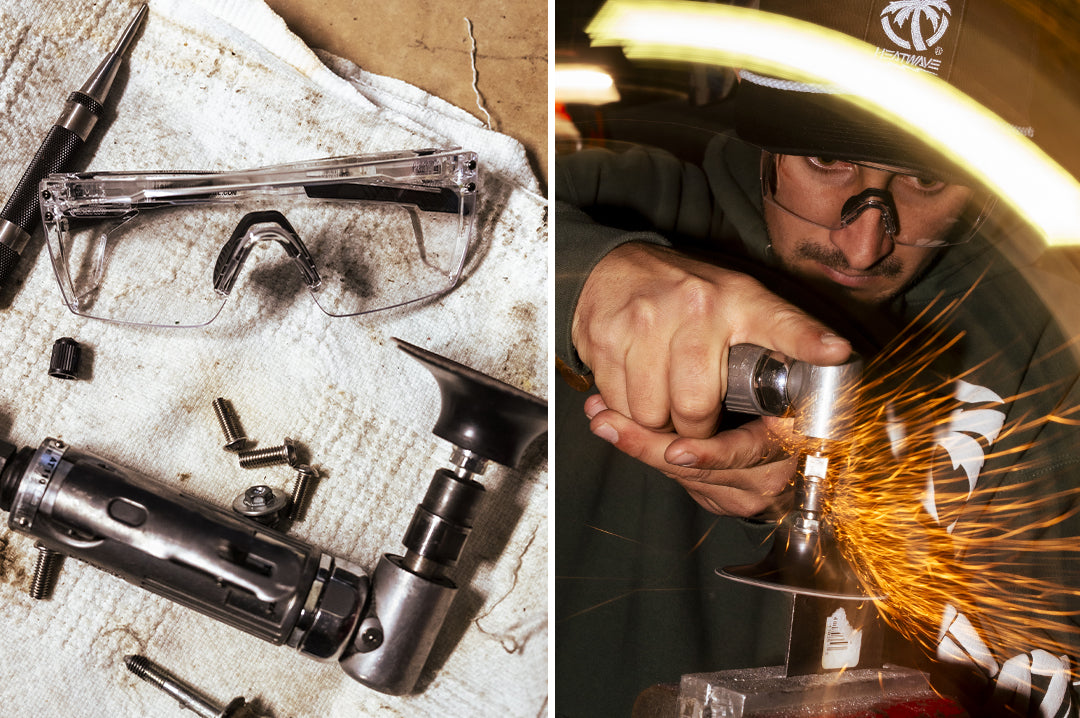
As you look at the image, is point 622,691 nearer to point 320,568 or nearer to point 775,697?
point 775,697

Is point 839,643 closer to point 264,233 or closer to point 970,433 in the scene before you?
point 970,433

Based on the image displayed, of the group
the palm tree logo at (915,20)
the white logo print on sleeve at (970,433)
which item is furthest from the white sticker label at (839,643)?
the palm tree logo at (915,20)

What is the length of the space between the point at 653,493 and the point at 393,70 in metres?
0.48

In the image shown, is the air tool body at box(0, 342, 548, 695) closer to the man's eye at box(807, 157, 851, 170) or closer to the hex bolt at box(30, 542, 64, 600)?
the hex bolt at box(30, 542, 64, 600)

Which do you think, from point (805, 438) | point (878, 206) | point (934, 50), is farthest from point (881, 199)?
point (805, 438)

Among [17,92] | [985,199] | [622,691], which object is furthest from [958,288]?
[17,92]

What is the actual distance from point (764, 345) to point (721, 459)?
0.36 ft

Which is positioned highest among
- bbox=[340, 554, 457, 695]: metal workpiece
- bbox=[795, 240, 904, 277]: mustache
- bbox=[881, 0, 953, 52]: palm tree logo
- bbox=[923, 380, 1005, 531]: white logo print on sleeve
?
bbox=[881, 0, 953, 52]: palm tree logo

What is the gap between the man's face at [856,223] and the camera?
559 mm

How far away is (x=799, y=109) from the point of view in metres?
0.55

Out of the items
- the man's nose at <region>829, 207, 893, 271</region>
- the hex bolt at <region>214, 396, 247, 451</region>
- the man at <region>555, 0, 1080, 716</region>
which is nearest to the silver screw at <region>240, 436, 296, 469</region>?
the hex bolt at <region>214, 396, 247, 451</region>

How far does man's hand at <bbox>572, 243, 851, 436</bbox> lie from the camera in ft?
1.58

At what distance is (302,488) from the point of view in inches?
27.7

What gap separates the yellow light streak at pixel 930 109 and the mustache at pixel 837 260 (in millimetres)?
85
